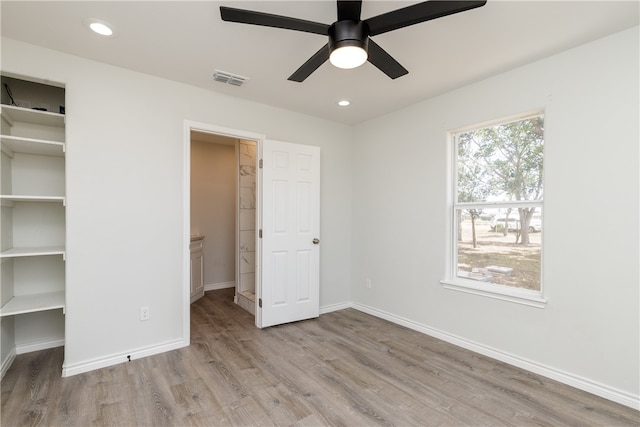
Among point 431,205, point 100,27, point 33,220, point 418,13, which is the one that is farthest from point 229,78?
point 431,205

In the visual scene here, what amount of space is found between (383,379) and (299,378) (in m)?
0.65

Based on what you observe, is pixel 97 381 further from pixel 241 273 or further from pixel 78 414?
pixel 241 273

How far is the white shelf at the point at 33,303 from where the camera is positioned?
2270 millimetres

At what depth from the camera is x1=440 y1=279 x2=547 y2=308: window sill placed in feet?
8.44

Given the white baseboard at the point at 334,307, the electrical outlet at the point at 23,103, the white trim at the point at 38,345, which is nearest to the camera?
the electrical outlet at the point at 23,103

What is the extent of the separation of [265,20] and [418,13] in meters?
0.77

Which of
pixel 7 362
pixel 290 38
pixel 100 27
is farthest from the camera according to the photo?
pixel 7 362

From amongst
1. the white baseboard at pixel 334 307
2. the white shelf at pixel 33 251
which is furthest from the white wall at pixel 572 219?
the white shelf at pixel 33 251

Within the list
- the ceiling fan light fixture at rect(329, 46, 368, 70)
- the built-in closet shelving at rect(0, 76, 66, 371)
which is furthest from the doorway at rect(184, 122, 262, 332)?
the ceiling fan light fixture at rect(329, 46, 368, 70)

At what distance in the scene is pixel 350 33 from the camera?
169cm

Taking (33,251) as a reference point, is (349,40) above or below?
above

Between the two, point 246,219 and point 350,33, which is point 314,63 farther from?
point 246,219

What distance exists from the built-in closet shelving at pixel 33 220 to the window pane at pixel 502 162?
141 inches

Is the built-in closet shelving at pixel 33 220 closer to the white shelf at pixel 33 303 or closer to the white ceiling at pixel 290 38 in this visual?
the white shelf at pixel 33 303
